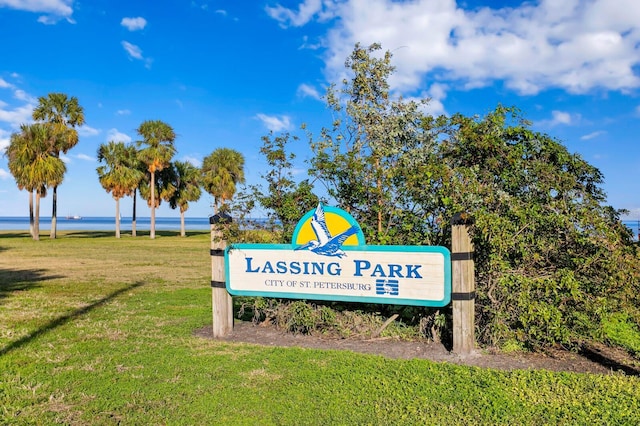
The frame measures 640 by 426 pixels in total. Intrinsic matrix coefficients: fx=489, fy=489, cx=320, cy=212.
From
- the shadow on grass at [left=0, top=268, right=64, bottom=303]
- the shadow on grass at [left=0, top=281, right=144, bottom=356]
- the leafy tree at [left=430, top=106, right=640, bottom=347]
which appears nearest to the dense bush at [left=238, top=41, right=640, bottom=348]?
the leafy tree at [left=430, top=106, right=640, bottom=347]

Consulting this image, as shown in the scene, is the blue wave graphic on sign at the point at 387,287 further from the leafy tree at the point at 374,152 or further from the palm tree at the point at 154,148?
the palm tree at the point at 154,148

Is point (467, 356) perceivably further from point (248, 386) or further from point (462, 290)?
point (248, 386)

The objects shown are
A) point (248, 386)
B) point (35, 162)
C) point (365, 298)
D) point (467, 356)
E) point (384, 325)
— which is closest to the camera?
point (248, 386)

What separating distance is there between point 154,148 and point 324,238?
3700 centimetres

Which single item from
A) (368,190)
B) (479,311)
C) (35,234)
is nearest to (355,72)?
(368,190)

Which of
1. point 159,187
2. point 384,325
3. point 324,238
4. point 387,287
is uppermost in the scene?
point 159,187

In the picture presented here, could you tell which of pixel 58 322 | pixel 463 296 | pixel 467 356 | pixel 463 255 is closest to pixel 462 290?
pixel 463 296

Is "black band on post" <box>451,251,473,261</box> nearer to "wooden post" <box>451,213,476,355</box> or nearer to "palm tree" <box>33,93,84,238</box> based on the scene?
"wooden post" <box>451,213,476,355</box>

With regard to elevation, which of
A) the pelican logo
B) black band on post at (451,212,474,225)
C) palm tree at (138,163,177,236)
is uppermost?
palm tree at (138,163,177,236)

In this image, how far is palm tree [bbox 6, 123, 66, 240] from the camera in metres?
34.3

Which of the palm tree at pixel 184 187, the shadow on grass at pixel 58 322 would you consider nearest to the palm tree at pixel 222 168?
the palm tree at pixel 184 187

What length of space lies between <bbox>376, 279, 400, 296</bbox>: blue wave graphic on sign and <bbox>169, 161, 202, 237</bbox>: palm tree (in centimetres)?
4167

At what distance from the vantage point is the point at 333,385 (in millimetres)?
4465

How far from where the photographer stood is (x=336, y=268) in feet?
20.1
